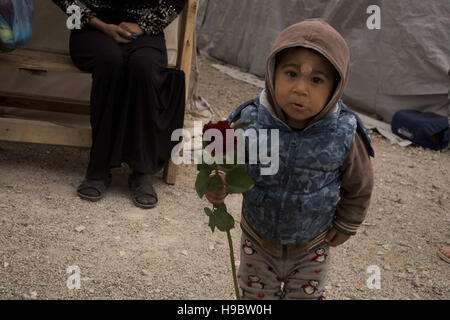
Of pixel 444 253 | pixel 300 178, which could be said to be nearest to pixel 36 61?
pixel 300 178

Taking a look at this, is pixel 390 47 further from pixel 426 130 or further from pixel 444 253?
pixel 444 253

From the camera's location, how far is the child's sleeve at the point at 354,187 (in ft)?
5.65

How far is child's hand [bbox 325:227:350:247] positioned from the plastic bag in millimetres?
2087

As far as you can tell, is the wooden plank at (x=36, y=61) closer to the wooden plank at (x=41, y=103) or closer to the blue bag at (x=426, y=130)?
the wooden plank at (x=41, y=103)

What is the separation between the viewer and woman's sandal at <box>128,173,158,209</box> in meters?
3.10

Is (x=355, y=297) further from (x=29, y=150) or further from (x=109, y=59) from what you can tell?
(x=29, y=150)

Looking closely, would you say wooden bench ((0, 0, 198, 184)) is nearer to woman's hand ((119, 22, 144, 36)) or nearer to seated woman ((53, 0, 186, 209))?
seated woman ((53, 0, 186, 209))

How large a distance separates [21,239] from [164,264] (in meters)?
0.70

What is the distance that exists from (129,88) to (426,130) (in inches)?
118

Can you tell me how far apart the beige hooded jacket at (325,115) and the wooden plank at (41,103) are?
92.3 inches

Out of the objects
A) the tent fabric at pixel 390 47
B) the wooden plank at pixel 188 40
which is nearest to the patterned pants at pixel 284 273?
the wooden plank at pixel 188 40

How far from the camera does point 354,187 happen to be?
175cm

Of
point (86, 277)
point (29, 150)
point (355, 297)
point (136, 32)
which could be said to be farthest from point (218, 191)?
point (29, 150)

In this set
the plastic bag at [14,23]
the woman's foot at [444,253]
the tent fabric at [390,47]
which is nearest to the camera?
the plastic bag at [14,23]
